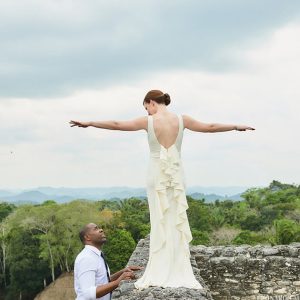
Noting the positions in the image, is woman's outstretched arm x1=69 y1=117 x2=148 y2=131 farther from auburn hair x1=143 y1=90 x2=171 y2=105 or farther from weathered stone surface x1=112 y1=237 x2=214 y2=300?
weathered stone surface x1=112 y1=237 x2=214 y2=300

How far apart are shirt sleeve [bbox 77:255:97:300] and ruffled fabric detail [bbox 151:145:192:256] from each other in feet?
2.78

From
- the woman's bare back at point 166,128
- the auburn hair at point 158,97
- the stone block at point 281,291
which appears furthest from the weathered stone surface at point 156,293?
the stone block at point 281,291

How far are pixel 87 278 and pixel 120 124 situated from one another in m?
1.40

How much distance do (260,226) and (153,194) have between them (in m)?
48.5

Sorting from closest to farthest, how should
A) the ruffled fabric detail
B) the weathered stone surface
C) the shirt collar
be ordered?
the shirt collar < the weathered stone surface < the ruffled fabric detail

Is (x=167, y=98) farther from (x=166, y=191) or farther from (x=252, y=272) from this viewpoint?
(x=252, y=272)

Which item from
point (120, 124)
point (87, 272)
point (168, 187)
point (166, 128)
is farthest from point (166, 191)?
point (87, 272)

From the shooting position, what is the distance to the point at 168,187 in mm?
4934

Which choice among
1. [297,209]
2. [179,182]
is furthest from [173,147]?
[297,209]

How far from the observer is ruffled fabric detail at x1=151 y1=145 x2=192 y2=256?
192 inches

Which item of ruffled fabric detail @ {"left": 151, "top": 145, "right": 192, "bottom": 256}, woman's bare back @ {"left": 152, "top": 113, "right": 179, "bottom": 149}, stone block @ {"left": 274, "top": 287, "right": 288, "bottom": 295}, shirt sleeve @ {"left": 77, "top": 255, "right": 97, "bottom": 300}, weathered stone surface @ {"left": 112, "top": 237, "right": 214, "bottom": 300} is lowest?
stone block @ {"left": 274, "top": 287, "right": 288, "bottom": 295}

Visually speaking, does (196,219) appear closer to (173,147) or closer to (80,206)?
(80,206)

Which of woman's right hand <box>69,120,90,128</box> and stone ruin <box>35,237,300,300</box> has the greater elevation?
woman's right hand <box>69,120,90,128</box>

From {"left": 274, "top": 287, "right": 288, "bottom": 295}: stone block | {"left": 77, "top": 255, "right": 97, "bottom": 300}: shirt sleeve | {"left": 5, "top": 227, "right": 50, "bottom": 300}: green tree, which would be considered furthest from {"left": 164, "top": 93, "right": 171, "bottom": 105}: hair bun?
{"left": 5, "top": 227, "right": 50, "bottom": 300}: green tree
